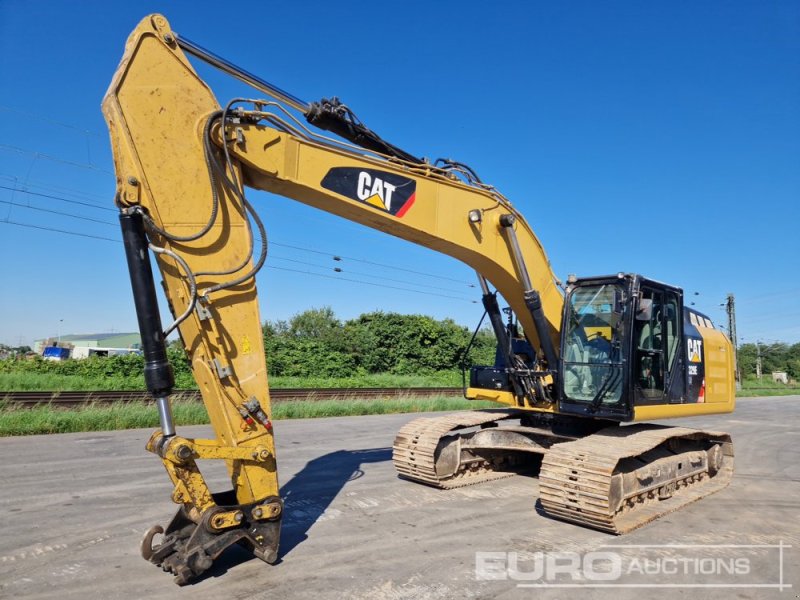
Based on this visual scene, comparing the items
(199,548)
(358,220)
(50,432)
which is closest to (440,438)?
(358,220)

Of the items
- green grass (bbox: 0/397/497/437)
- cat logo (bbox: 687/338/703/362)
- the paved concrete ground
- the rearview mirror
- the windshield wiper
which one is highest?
the rearview mirror

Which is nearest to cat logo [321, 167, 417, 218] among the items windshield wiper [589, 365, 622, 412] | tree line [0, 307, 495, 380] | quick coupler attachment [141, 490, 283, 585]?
quick coupler attachment [141, 490, 283, 585]

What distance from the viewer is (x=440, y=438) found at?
7637 millimetres

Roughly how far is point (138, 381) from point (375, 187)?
24.8 metres

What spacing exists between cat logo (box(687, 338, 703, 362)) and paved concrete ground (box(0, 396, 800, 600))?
6.11 ft

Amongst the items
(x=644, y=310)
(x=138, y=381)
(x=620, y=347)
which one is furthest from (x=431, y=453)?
(x=138, y=381)

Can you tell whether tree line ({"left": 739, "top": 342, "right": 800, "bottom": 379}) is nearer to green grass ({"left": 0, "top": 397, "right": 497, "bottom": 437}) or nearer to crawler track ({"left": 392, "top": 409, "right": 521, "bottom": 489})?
green grass ({"left": 0, "top": 397, "right": 497, "bottom": 437})

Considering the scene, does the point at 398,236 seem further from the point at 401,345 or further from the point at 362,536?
the point at 401,345

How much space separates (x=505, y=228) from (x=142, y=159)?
4.24 m

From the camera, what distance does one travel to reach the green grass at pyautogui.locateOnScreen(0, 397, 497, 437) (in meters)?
12.0

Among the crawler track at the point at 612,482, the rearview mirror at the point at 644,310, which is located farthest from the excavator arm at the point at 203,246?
the rearview mirror at the point at 644,310

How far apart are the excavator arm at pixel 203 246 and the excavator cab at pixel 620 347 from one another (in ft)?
12.5

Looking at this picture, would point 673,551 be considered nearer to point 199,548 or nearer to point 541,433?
point 541,433

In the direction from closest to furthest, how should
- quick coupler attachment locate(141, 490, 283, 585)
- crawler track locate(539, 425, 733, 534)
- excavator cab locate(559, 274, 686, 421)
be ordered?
quick coupler attachment locate(141, 490, 283, 585) → crawler track locate(539, 425, 733, 534) → excavator cab locate(559, 274, 686, 421)
